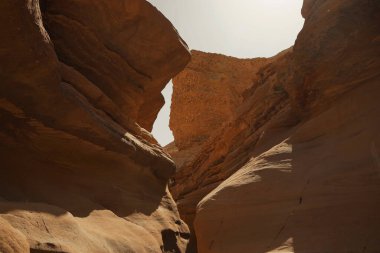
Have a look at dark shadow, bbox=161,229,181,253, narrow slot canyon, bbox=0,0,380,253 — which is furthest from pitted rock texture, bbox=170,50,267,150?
dark shadow, bbox=161,229,181,253

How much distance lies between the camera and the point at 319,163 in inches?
257

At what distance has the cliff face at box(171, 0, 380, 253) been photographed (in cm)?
565

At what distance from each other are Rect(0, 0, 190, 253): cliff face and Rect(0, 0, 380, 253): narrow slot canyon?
19 millimetres

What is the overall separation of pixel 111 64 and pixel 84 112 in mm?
1976

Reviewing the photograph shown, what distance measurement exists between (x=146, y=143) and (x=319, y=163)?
3218mm

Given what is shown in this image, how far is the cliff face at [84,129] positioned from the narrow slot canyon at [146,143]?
0.8 inches

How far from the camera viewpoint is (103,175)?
7.18m

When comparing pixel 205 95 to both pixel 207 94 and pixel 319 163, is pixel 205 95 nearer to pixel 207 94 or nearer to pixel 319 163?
pixel 207 94

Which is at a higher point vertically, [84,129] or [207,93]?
[207,93]

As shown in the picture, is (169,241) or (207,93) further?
(207,93)

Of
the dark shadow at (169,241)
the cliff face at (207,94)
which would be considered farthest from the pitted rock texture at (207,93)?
the dark shadow at (169,241)

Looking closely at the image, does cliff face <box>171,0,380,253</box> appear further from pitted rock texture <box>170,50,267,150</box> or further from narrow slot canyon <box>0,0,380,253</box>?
pitted rock texture <box>170,50,267,150</box>

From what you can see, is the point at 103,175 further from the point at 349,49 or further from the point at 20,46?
the point at 349,49

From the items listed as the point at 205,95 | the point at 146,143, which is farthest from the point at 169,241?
the point at 205,95
